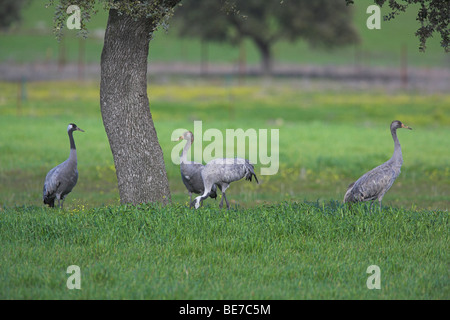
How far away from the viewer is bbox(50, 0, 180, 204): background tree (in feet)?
42.8

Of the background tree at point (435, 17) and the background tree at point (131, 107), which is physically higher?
the background tree at point (435, 17)

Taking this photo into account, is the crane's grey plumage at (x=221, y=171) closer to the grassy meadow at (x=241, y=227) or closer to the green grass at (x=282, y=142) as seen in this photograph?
the grassy meadow at (x=241, y=227)

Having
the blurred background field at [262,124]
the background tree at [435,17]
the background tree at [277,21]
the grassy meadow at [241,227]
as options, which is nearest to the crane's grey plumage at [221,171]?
the grassy meadow at [241,227]

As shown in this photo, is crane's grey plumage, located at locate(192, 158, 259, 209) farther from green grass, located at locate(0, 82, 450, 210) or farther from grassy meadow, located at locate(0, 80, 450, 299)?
green grass, located at locate(0, 82, 450, 210)

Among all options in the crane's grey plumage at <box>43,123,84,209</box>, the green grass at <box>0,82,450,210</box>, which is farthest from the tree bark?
the green grass at <box>0,82,450,210</box>

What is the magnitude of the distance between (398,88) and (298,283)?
57562 millimetres

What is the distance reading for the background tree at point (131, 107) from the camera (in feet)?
42.8

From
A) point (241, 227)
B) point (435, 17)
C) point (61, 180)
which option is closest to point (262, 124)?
point (435, 17)

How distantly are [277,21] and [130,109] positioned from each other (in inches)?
2823

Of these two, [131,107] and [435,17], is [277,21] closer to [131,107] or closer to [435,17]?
[435,17]

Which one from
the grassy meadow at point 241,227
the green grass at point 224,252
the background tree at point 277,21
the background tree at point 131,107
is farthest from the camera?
the background tree at point 277,21

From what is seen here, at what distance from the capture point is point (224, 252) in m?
10.5

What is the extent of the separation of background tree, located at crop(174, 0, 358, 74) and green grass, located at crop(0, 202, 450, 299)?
65.7 meters
